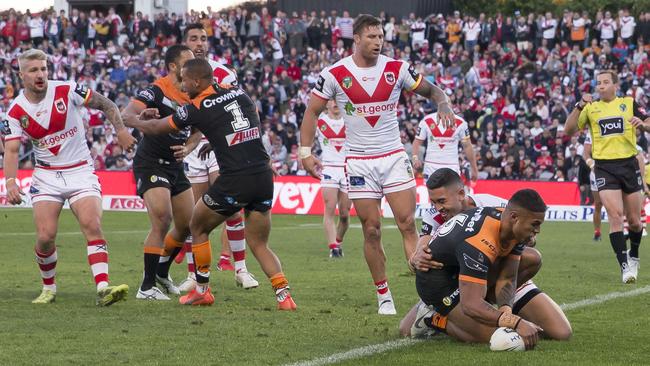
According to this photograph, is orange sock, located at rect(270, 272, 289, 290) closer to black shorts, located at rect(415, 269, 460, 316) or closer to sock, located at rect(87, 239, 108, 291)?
sock, located at rect(87, 239, 108, 291)

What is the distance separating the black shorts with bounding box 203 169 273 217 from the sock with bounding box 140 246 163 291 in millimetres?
1410

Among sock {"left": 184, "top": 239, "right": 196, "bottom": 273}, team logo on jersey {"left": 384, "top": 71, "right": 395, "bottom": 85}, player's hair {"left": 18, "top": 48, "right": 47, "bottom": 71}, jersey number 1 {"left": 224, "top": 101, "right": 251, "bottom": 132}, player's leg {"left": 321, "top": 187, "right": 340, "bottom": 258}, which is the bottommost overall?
player's leg {"left": 321, "top": 187, "right": 340, "bottom": 258}

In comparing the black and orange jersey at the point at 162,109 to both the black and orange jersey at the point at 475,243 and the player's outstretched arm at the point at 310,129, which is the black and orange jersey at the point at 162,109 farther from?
the black and orange jersey at the point at 475,243

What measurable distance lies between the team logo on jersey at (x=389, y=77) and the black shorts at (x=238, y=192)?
1305mm

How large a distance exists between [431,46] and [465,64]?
7.79ft

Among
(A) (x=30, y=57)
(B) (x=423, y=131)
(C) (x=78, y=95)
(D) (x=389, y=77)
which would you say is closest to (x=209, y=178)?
(C) (x=78, y=95)

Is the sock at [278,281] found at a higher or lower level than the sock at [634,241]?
higher

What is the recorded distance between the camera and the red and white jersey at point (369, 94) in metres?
10.2

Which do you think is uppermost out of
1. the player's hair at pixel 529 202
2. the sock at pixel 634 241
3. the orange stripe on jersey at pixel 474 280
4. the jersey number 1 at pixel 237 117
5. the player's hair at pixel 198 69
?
the player's hair at pixel 198 69

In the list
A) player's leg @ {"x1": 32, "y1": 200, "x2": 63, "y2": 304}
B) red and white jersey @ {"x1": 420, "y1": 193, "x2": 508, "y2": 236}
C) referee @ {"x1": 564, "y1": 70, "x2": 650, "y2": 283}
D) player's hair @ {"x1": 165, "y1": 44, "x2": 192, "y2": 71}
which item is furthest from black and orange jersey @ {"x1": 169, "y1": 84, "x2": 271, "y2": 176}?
referee @ {"x1": 564, "y1": 70, "x2": 650, "y2": 283}

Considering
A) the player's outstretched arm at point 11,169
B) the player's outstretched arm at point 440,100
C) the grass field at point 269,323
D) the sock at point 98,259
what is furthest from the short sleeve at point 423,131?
the player's outstretched arm at point 11,169

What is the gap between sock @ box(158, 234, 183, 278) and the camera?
11539 millimetres

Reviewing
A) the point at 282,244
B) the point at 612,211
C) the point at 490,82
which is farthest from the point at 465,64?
the point at 612,211

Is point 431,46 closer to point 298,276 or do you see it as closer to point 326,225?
point 326,225
